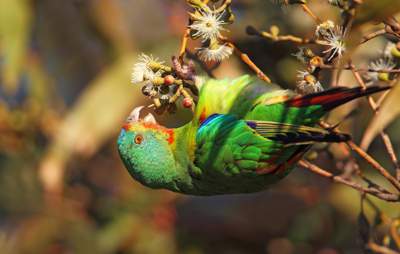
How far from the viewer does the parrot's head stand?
250 cm

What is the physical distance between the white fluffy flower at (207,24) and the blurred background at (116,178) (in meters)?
2.11

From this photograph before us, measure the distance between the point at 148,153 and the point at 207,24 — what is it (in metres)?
0.68

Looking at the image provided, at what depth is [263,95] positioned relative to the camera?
225 cm

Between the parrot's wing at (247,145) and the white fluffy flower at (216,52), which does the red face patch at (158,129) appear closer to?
the parrot's wing at (247,145)

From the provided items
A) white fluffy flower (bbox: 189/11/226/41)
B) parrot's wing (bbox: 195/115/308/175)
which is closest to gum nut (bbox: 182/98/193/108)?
parrot's wing (bbox: 195/115/308/175)

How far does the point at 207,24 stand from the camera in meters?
1.95

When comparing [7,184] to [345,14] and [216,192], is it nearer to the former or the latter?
[216,192]

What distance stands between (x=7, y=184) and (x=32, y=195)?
0.33m

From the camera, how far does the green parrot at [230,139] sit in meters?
2.02

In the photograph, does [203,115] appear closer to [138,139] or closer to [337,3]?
[138,139]

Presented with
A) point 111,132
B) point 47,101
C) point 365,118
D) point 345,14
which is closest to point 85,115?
point 111,132

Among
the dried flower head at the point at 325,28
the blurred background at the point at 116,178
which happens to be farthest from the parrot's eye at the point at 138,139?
the blurred background at the point at 116,178

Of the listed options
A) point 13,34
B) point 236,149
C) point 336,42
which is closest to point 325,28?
point 336,42

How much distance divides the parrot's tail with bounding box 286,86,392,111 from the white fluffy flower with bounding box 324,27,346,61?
0.09 metres
